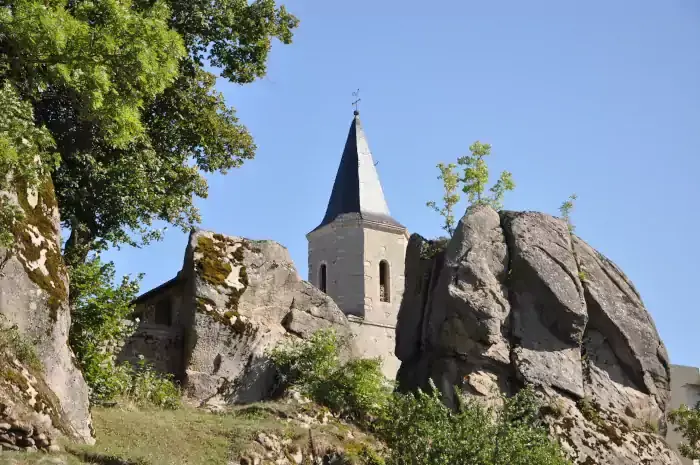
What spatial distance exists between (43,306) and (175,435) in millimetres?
2548

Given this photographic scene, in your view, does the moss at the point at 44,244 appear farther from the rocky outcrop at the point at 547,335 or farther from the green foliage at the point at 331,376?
the rocky outcrop at the point at 547,335

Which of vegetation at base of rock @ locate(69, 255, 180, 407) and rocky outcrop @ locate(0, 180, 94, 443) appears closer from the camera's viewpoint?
rocky outcrop @ locate(0, 180, 94, 443)

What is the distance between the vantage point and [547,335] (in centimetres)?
1723

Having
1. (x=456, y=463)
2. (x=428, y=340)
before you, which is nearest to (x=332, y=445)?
(x=456, y=463)

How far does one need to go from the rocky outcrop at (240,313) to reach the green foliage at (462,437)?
3.87 metres

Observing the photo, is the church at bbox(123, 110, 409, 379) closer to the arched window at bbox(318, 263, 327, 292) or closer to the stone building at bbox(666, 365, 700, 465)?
the arched window at bbox(318, 263, 327, 292)


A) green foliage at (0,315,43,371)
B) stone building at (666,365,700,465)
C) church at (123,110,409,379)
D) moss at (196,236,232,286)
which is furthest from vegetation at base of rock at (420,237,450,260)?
church at (123,110,409,379)

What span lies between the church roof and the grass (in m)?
30.1

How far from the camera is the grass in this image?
11477 millimetres

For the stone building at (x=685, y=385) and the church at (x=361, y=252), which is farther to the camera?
the church at (x=361, y=252)

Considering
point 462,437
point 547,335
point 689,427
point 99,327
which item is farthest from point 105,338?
point 689,427

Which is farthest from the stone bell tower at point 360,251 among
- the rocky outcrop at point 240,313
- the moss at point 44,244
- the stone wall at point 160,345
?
the moss at point 44,244

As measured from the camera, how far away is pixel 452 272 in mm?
17594

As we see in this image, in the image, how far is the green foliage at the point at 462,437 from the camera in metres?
12.8
